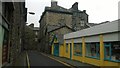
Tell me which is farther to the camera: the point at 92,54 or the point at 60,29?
the point at 60,29

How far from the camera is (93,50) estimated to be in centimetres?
2102

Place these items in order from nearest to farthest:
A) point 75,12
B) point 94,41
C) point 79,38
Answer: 1. point 94,41
2. point 79,38
3. point 75,12

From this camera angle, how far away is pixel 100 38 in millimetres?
18547

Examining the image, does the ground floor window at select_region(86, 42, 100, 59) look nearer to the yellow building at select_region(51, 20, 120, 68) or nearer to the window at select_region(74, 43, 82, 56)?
the yellow building at select_region(51, 20, 120, 68)

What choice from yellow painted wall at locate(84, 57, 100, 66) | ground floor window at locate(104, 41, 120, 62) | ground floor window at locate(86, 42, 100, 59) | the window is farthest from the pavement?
ground floor window at locate(104, 41, 120, 62)

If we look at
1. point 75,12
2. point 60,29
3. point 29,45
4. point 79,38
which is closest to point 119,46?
point 79,38

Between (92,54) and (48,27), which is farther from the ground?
(48,27)

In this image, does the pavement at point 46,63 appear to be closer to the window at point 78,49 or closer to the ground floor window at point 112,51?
the window at point 78,49

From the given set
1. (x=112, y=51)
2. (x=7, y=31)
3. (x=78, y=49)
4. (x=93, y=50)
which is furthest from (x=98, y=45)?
(x=7, y=31)

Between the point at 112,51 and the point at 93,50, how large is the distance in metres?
4.39

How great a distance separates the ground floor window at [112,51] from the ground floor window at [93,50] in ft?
5.91

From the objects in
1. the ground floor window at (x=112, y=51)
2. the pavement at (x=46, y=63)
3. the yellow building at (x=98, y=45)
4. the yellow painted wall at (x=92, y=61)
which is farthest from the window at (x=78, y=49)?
the ground floor window at (x=112, y=51)

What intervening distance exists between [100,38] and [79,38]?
7.00 meters

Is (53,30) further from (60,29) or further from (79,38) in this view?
(79,38)
